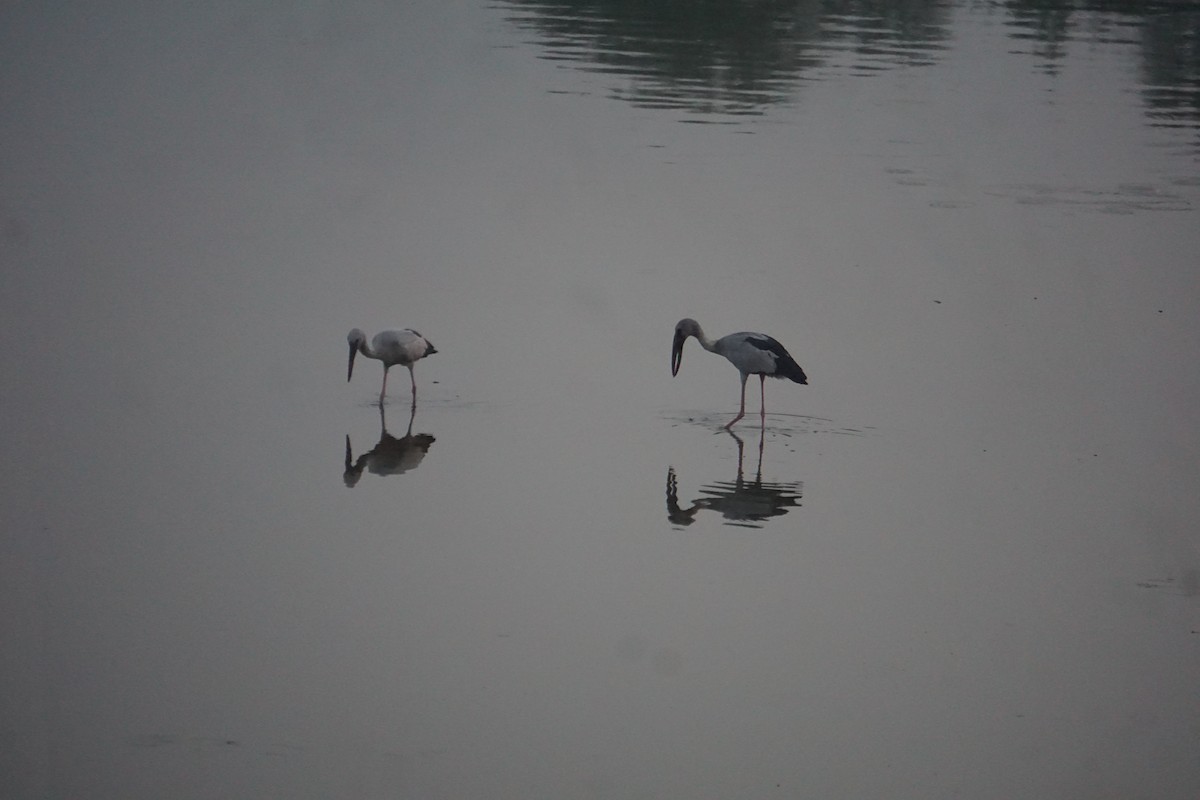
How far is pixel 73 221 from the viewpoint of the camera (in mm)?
12312

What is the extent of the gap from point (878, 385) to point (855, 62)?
10099 mm

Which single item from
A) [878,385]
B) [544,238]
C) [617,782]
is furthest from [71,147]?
[617,782]

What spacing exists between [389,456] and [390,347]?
4.89 ft

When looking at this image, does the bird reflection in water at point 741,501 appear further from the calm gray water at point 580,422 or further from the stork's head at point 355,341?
the stork's head at point 355,341

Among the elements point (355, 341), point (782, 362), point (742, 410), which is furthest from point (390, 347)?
point (782, 362)

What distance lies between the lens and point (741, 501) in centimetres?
809

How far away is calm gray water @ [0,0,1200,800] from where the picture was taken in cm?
557

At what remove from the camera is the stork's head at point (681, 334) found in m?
10.6

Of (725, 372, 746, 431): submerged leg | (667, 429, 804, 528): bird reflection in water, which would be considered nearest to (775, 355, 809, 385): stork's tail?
(725, 372, 746, 431): submerged leg

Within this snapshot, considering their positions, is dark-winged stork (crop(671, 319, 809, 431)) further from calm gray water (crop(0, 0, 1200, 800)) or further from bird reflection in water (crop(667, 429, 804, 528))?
bird reflection in water (crop(667, 429, 804, 528))

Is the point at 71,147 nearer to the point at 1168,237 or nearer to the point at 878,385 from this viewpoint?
the point at 878,385

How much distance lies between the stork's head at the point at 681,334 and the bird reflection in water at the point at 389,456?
2223 mm

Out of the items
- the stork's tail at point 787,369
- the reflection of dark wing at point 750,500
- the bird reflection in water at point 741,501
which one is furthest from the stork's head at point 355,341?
the reflection of dark wing at point 750,500

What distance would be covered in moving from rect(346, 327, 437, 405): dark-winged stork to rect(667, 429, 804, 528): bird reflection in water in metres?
2.22
